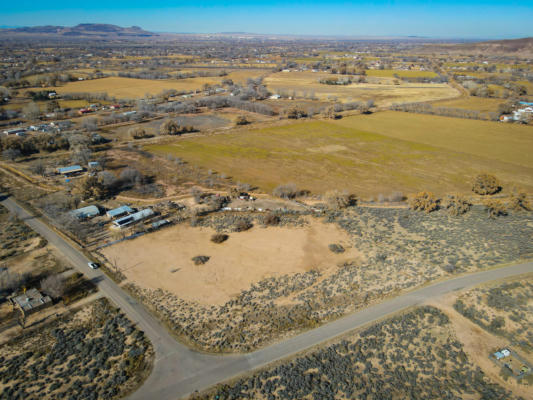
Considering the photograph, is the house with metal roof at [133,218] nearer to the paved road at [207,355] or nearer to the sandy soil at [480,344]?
the paved road at [207,355]

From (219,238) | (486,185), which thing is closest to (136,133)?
(219,238)

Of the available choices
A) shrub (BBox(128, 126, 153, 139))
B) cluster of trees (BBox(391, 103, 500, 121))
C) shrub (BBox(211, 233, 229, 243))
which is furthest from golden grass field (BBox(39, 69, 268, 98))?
shrub (BBox(211, 233, 229, 243))

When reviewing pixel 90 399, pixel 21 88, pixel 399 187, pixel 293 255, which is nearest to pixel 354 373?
pixel 293 255

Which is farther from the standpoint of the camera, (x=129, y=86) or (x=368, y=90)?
(x=129, y=86)

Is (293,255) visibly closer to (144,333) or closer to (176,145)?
(144,333)

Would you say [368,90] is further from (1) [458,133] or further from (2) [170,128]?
(2) [170,128]

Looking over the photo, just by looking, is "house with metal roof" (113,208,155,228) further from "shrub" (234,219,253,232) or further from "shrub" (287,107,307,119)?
"shrub" (287,107,307,119)
